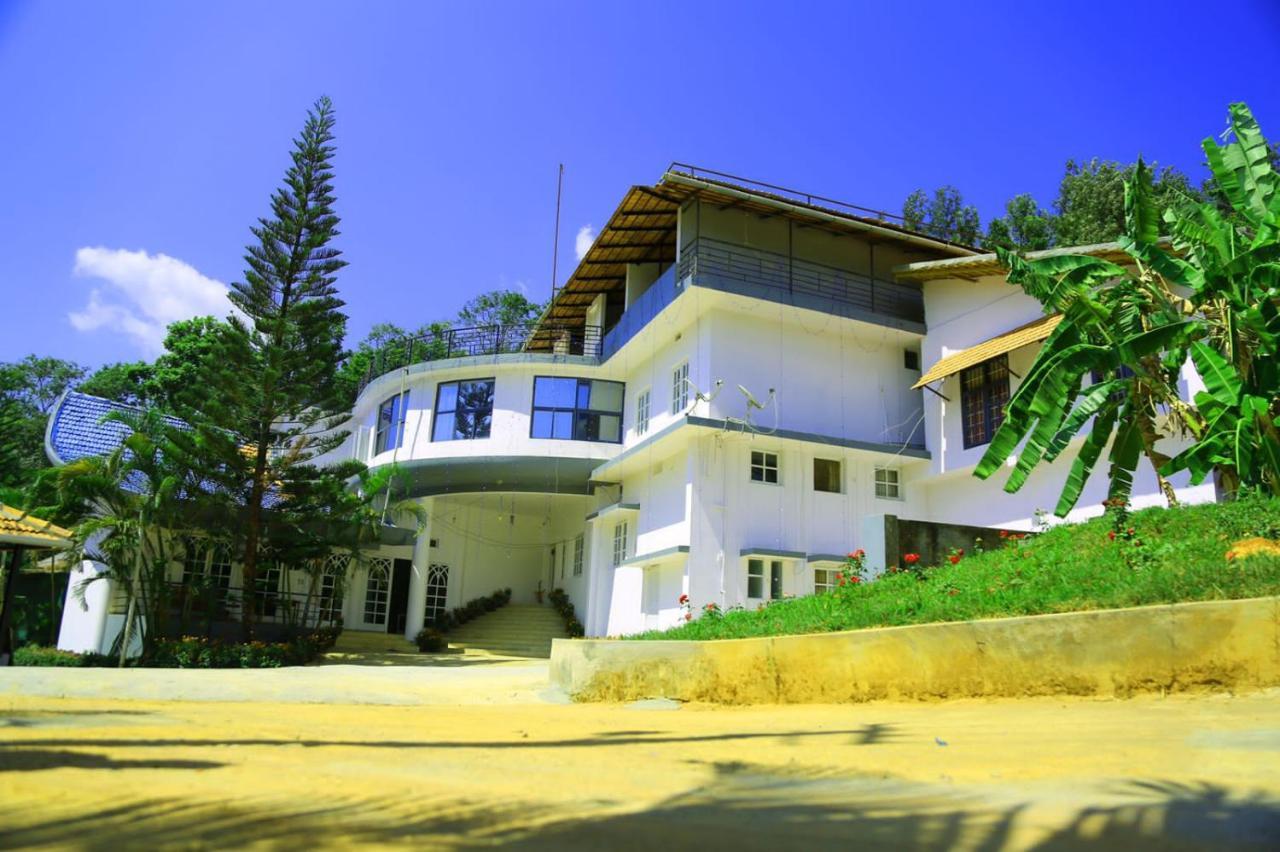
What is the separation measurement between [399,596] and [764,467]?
1172 cm

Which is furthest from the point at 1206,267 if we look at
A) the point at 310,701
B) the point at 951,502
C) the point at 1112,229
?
the point at 1112,229

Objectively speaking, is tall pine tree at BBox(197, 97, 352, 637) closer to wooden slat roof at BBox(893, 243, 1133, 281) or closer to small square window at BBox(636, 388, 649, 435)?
small square window at BBox(636, 388, 649, 435)

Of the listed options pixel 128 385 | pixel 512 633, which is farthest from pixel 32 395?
pixel 512 633

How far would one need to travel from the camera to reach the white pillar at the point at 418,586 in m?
21.6

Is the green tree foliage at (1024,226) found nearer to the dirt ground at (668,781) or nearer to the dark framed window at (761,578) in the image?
the dark framed window at (761,578)

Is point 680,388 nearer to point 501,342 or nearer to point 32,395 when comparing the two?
point 501,342

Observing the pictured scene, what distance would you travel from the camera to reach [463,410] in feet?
70.9

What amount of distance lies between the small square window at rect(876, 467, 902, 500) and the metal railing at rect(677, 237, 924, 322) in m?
3.43

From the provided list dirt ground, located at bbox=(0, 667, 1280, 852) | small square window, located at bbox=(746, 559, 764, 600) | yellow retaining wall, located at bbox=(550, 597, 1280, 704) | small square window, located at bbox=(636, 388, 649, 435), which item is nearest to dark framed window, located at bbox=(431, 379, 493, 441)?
small square window, located at bbox=(636, 388, 649, 435)

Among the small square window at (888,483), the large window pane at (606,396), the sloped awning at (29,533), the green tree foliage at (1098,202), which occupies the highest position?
the green tree foliage at (1098,202)

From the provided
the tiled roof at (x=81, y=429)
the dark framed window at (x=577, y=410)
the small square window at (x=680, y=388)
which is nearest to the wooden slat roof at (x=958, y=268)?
the small square window at (x=680, y=388)

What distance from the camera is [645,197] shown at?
18469 mm

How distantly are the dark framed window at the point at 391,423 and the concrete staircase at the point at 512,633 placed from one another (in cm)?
520

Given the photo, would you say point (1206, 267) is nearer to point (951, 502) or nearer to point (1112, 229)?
point (951, 502)
